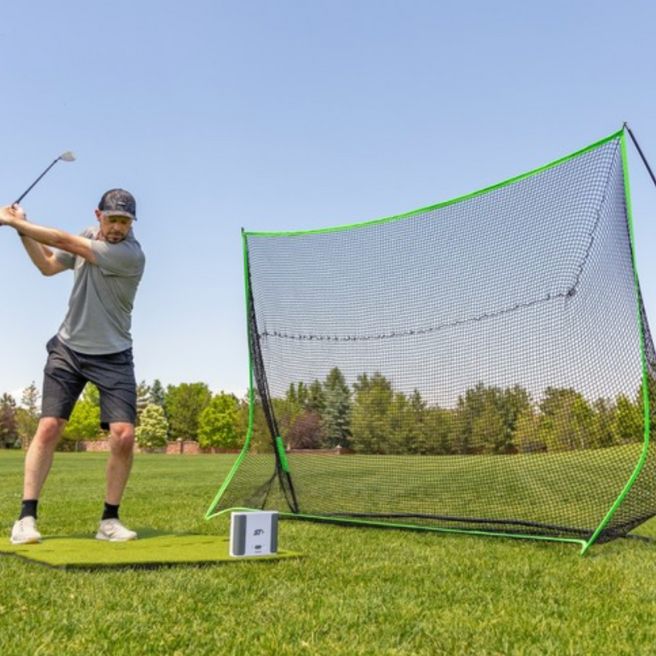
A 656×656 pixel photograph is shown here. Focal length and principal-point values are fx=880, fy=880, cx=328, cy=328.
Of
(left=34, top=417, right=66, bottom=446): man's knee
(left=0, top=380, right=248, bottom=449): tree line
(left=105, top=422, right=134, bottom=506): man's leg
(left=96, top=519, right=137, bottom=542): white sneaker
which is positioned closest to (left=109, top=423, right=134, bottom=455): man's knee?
(left=105, top=422, right=134, bottom=506): man's leg

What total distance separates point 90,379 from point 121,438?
1.37 ft

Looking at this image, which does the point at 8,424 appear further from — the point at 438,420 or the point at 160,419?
the point at 438,420

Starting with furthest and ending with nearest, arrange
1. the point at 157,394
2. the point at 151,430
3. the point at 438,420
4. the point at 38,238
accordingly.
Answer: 1. the point at 157,394
2. the point at 151,430
3. the point at 438,420
4. the point at 38,238

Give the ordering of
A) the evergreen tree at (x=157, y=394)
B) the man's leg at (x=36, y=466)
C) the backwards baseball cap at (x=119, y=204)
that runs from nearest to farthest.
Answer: the man's leg at (x=36, y=466) < the backwards baseball cap at (x=119, y=204) < the evergreen tree at (x=157, y=394)

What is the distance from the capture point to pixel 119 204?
4793 mm

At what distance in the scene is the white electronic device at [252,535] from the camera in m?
4.00

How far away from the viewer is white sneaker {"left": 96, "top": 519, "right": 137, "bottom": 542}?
15.2ft

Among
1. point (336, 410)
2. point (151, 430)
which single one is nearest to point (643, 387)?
point (336, 410)

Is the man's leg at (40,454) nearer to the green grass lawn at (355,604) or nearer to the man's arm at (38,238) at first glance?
the green grass lawn at (355,604)

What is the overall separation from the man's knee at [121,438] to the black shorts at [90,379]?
0.04 meters

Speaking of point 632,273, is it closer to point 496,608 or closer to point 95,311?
point 496,608

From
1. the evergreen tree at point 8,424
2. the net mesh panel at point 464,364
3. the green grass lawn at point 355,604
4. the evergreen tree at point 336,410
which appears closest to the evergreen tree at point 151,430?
the evergreen tree at point 8,424

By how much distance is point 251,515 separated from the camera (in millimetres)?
4074

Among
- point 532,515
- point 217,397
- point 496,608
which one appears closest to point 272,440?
point 532,515
